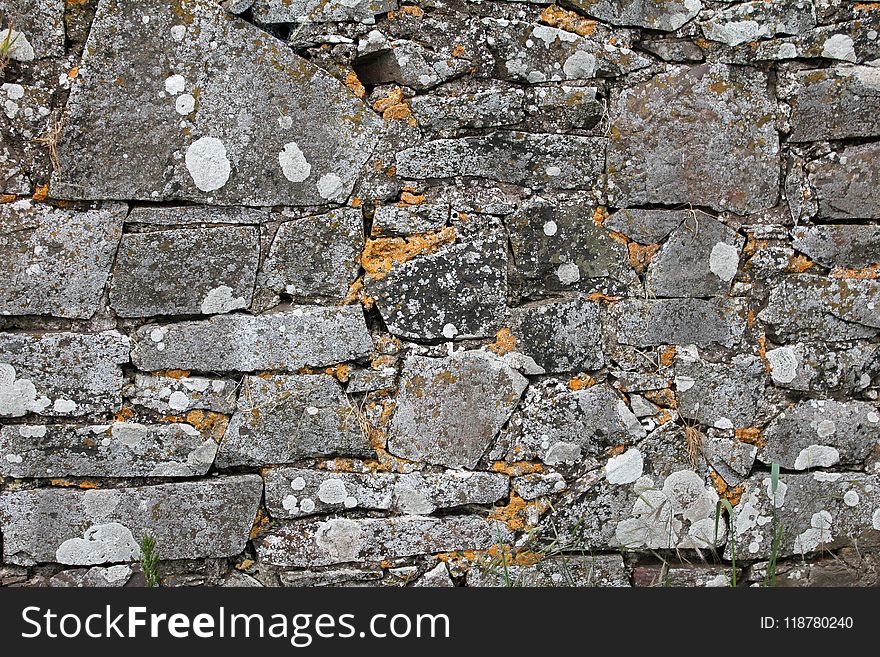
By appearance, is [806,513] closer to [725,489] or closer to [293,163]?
[725,489]

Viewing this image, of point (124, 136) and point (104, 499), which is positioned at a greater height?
point (124, 136)

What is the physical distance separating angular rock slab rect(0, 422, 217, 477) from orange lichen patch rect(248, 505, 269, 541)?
0.80 feet

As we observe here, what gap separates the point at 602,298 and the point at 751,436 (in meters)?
0.76

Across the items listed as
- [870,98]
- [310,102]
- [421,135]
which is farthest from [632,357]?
[310,102]

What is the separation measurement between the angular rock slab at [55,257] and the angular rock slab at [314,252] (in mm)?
528

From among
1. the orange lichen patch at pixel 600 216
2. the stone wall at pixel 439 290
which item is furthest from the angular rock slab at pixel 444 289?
the orange lichen patch at pixel 600 216

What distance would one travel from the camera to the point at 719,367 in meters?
2.51

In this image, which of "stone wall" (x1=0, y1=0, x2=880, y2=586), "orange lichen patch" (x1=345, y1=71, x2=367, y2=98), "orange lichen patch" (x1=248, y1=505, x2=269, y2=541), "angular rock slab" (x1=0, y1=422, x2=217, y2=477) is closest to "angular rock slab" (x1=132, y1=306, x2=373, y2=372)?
"stone wall" (x1=0, y1=0, x2=880, y2=586)

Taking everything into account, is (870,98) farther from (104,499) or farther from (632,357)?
(104,499)

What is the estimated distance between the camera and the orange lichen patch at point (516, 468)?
8.14 feet

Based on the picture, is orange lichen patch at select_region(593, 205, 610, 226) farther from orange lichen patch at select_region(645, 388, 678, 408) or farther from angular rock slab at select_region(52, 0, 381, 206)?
angular rock slab at select_region(52, 0, 381, 206)

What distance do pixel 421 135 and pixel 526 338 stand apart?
2.61 ft

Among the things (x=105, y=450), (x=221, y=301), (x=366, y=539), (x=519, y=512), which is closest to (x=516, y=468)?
(x=519, y=512)

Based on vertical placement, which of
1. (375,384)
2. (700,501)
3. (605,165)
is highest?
(605,165)
